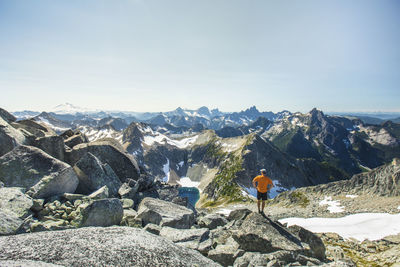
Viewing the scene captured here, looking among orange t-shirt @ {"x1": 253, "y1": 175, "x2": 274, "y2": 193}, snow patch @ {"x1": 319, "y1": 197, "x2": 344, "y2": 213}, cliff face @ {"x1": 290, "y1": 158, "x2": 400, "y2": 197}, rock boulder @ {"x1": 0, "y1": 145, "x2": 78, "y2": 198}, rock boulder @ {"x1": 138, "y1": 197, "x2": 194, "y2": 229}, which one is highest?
rock boulder @ {"x1": 0, "y1": 145, "x2": 78, "y2": 198}

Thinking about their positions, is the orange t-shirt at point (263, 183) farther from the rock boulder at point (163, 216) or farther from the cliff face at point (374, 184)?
the cliff face at point (374, 184)

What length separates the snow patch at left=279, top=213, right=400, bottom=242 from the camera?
131 ft

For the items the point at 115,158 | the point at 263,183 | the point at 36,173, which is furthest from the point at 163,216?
the point at 115,158

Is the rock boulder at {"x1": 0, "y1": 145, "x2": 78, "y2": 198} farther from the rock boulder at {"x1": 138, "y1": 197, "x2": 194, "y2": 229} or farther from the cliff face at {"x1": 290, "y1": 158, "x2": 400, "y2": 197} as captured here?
the cliff face at {"x1": 290, "y1": 158, "x2": 400, "y2": 197}

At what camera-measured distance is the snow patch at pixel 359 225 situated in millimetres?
40000

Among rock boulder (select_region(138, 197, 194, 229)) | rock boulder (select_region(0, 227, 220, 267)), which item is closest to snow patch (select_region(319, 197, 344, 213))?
rock boulder (select_region(138, 197, 194, 229))

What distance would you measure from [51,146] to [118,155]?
8.53 m

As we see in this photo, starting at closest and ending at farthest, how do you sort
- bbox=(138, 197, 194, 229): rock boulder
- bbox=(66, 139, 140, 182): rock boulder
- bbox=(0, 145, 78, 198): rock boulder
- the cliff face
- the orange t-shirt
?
bbox=(138, 197, 194, 229): rock boulder
bbox=(0, 145, 78, 198): rock boulder
the orange t-shirt
bbox=(66, 139, 140, 182): rock boulder
the cliff face

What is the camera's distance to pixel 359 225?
4575 cm

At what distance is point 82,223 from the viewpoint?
12.2 m

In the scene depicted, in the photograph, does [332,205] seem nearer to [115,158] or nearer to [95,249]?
[115,158]

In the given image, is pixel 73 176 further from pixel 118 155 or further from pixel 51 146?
pixel 118 155

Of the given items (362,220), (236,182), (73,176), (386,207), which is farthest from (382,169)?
(73,176)

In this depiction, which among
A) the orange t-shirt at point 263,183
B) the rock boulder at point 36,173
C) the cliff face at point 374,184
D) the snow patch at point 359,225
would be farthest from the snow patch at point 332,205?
the rock boulder at point 36,173
